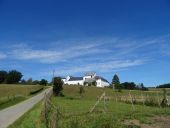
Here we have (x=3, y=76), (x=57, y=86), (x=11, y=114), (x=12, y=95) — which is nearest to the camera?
(x=11, y=114)

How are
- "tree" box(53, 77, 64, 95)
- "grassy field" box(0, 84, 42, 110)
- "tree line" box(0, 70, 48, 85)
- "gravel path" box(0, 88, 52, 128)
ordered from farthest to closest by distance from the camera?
1. "tree line" box(0, 70, 48, 85)
2. "tree" box(53, 77, 64, 95)
3. "grassy field" box(0, 84, 42, 110)
4. "gravel path" box(0, 88, 52, 128)

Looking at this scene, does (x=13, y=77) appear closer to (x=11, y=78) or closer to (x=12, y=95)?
(x=11, y=78)

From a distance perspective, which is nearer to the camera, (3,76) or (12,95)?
(12,95)

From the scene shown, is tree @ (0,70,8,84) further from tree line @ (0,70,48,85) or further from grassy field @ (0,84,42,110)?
grassy field @ (0,84,42,110)

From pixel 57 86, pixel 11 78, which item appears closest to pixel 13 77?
pixel 11 78

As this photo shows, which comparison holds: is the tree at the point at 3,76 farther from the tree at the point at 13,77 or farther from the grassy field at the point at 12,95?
the grassy field at the point at 12,95

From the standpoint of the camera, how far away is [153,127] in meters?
20.9

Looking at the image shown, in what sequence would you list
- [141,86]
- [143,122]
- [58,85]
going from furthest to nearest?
[141,86] → [58,85] → [143,122]

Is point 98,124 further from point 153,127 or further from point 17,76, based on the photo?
point 17,76

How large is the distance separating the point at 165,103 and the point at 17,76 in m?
150

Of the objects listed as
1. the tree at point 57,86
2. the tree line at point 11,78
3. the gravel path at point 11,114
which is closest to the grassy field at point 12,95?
the gravel path at point 11,114

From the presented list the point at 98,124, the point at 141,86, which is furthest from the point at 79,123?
the point at 141,86

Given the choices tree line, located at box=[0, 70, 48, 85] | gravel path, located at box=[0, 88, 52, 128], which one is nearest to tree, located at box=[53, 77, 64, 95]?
gravel path, located at box=[0, 88, 52, 128]

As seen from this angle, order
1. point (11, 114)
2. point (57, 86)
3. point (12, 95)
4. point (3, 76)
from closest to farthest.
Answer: point (11, 114) → point (12, 95) → point (57, 86) → point (3, 76)
